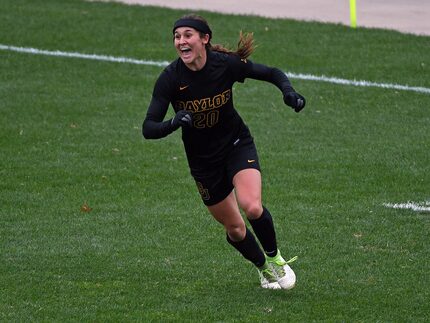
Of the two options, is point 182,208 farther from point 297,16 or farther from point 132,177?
point 297,16

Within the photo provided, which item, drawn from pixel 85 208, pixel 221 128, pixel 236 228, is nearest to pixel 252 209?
pixel 236 228

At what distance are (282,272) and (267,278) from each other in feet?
0.71

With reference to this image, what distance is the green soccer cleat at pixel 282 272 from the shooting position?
8.35 metres

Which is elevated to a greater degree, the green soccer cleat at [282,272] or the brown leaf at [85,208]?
the green soccer cleat at [282,272]

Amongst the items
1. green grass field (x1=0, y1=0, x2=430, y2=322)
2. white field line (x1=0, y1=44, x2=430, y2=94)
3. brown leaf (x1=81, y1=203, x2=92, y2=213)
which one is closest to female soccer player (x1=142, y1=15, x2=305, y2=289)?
green grass field (x1=0, y1=0, x2=430, y2=322)

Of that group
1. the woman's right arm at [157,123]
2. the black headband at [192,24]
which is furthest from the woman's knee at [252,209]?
the black headband at [192,24]

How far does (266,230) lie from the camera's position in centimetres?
823

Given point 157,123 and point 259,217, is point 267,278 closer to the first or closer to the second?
point 259,217

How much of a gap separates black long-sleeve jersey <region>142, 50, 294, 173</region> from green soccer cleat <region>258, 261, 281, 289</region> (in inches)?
35.6

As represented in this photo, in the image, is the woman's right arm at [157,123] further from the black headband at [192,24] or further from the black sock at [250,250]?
the black sock at [250,250]

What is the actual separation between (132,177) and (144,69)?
192 inches

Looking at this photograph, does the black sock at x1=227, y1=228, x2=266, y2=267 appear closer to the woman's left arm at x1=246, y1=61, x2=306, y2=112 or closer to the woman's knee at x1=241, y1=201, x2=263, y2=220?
the woman's knee at x1=241, y1=201, x2=263, y2=220

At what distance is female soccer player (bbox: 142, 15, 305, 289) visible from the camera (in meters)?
8.06

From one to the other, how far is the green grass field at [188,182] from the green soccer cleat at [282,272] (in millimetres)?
94
